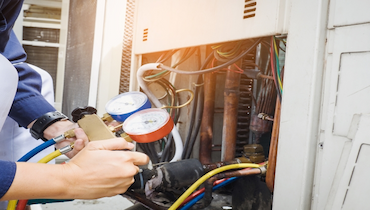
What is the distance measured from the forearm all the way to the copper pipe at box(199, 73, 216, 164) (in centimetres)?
87

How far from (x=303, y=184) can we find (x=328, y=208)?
0.10 metres

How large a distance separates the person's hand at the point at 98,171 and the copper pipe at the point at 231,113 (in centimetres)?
68

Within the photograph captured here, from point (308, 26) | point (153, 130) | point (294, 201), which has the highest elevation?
point (308, 26)

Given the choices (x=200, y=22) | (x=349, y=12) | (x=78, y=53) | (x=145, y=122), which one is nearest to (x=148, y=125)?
(x=145, y=122)

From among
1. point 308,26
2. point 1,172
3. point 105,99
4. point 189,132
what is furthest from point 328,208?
point 105,99

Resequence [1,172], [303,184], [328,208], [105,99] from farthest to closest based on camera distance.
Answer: [105,99], [303,184], [328,208], [1,172]

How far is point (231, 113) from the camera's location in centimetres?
121

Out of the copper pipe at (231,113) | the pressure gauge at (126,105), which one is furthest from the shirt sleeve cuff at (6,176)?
the copper pipe at (231,113)

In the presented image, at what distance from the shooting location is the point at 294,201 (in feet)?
2.33

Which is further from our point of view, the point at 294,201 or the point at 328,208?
the point at 294,201

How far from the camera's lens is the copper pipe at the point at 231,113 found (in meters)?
1.21

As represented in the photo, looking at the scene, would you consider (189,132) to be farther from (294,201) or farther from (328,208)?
(328,208)

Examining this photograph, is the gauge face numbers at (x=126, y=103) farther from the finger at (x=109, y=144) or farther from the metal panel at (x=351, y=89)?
the metal panel at (x=351, y=89)

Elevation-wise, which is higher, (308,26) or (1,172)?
(308,26)
